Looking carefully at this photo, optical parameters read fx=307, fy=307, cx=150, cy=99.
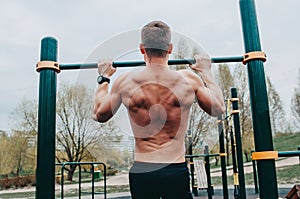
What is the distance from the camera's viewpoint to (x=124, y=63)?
212cm

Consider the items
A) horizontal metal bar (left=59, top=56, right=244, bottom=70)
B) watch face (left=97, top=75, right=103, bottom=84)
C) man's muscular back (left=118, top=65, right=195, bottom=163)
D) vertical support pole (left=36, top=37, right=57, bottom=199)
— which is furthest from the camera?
horizontal metal bar (left=59, top=56, right=244, bottom=70)

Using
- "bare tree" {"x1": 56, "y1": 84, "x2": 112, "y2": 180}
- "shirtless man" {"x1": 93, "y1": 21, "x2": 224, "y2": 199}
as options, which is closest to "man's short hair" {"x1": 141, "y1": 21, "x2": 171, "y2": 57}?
"shirtless man" {"x1": 93, "y1": 21, "x2": 224, "y2": 199}

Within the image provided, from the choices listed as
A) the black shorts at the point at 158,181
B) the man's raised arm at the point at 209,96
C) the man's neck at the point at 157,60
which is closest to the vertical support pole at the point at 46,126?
the black shorts at the point at 158,181

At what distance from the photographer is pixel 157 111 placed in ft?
5.13

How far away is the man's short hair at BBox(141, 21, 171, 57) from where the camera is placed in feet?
5.31

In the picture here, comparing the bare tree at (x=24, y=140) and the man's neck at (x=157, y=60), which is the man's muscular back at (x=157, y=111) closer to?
the man's neck at (x=157, y=60)

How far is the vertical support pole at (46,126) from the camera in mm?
1902

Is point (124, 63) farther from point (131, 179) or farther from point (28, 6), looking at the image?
point (28, 6)

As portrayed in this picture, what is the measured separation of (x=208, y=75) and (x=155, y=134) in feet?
1.62

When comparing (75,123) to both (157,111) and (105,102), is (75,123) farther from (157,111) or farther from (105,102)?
(157,111)

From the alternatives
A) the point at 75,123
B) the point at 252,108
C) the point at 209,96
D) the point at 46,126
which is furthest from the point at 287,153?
the point at 75,123

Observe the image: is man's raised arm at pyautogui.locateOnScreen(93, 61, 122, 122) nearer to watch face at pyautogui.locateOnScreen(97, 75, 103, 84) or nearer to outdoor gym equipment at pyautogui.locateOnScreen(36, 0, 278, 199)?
watch face at pyautogui.locateOnScreen(97, 75, 103, 84)

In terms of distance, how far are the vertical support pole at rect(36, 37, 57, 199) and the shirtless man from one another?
0.48 meters

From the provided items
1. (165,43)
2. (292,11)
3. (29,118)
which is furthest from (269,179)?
(29,118)
